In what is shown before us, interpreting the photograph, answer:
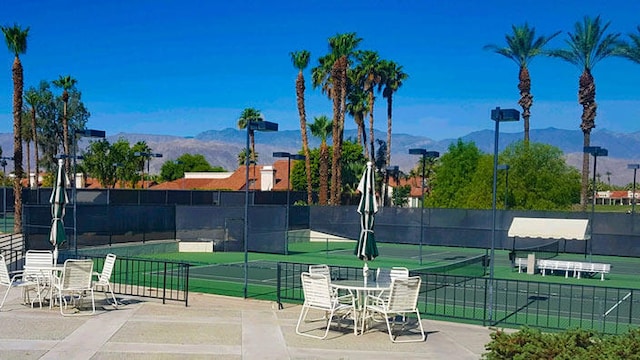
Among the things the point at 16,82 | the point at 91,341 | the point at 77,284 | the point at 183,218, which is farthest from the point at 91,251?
the point at 91,341

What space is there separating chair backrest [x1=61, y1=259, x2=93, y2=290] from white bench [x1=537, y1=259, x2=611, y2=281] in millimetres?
19136

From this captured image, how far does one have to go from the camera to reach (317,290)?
1134 centimetres

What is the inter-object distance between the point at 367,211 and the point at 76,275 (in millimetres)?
5751

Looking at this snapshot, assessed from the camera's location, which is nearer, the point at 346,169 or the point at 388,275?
the point at 388,275

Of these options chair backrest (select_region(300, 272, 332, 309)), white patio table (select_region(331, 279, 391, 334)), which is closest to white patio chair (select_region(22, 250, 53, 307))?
chair backrest (select_region(300, 272, 332, 309))

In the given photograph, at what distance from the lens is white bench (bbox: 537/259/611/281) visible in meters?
25.4

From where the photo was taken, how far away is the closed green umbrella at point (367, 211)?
1241cm

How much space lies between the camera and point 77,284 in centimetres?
1295

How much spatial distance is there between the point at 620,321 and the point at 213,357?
35.1 feet

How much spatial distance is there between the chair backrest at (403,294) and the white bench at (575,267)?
1666 centimetres

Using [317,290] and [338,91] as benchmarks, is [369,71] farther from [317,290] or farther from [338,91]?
[317,290]

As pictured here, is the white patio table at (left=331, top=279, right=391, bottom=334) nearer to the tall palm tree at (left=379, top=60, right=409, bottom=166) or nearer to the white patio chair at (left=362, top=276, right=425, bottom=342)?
the white patio chair at (left=362, top=276, right=425, bottom=342)

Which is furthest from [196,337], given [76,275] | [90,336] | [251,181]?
[251,181]

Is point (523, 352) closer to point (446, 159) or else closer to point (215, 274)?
point (215, 274)
